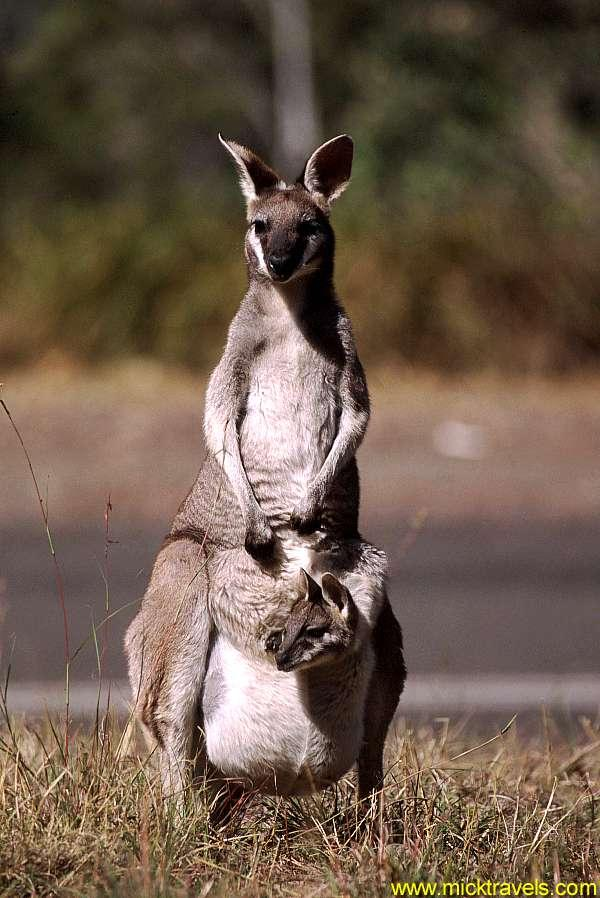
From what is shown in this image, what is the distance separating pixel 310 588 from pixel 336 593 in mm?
76

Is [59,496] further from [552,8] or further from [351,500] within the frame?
[552,8]

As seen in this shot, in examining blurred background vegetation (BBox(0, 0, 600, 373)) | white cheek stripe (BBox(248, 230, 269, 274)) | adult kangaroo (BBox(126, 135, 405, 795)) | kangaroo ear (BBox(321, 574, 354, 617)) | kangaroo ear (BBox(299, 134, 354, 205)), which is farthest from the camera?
blurred background vegetation (BBox(0, 0, 600, 373))

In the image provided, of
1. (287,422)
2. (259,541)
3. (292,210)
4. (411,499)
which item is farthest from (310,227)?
(411,499)

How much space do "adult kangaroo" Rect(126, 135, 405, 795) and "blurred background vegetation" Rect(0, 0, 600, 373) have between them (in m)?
10.2

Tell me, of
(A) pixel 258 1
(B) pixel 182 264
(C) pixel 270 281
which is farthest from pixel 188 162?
(C) pixel 270 281

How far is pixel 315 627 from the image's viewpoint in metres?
3.71

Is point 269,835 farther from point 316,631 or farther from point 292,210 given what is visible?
point 292,210

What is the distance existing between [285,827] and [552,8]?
25.5 meters

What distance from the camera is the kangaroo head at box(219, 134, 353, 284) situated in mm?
4180

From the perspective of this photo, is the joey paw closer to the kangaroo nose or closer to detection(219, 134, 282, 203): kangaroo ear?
the kangaroo nose

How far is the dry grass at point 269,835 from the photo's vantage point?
135 inches

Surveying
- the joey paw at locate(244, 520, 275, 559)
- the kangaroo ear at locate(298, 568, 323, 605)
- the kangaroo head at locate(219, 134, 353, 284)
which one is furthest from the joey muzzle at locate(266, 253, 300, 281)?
the kangaroo ear at locate(298, 568, 323, 605)

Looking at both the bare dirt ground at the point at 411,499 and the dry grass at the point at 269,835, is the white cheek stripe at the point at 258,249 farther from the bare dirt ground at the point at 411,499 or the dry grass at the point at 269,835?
the bare dirt ground at the point at 411,499

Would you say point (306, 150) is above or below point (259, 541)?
above
